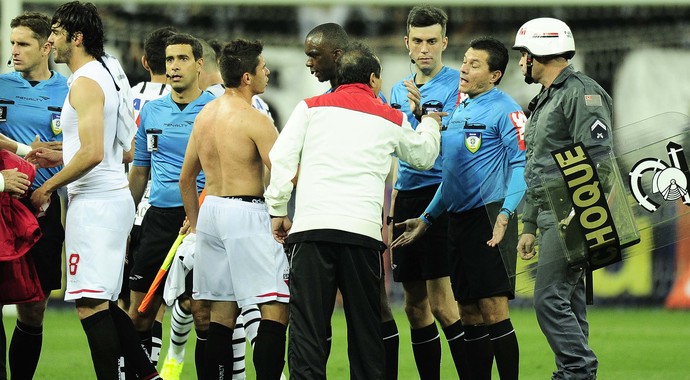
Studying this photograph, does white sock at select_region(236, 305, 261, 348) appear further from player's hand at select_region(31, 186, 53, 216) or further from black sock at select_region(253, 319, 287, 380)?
player's hand at select_region(31, 186, 53, 216)

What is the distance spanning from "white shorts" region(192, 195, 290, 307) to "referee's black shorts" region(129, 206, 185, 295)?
1.32 meters

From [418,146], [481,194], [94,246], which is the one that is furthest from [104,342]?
[481,194]

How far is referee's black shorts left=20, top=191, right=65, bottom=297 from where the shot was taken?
7523 mm

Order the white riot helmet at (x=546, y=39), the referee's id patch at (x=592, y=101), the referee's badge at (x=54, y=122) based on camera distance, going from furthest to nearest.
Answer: the referee's badge at (x=54, y=122) → the white riot helmet at (x=546, y=39) → the referee's id patch at (x=592, y=101)

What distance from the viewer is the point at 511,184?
7082 millimetres

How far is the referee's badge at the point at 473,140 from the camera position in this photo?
23.9ft

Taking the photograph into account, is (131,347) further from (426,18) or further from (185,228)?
(426,18)

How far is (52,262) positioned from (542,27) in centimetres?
342

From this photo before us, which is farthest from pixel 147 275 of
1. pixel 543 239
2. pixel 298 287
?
pixel 543 239

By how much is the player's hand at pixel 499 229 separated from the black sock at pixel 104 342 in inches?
87.9

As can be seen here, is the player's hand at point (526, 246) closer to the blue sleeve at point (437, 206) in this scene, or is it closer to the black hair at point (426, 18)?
the blue sleeve at point (437, 206)

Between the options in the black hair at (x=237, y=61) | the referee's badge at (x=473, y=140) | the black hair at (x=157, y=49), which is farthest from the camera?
the black hair at (x=157, y=49)

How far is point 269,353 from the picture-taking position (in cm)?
653

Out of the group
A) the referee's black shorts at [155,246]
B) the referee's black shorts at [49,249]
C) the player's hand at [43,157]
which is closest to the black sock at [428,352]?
the referee's black shorts at [155,246]
